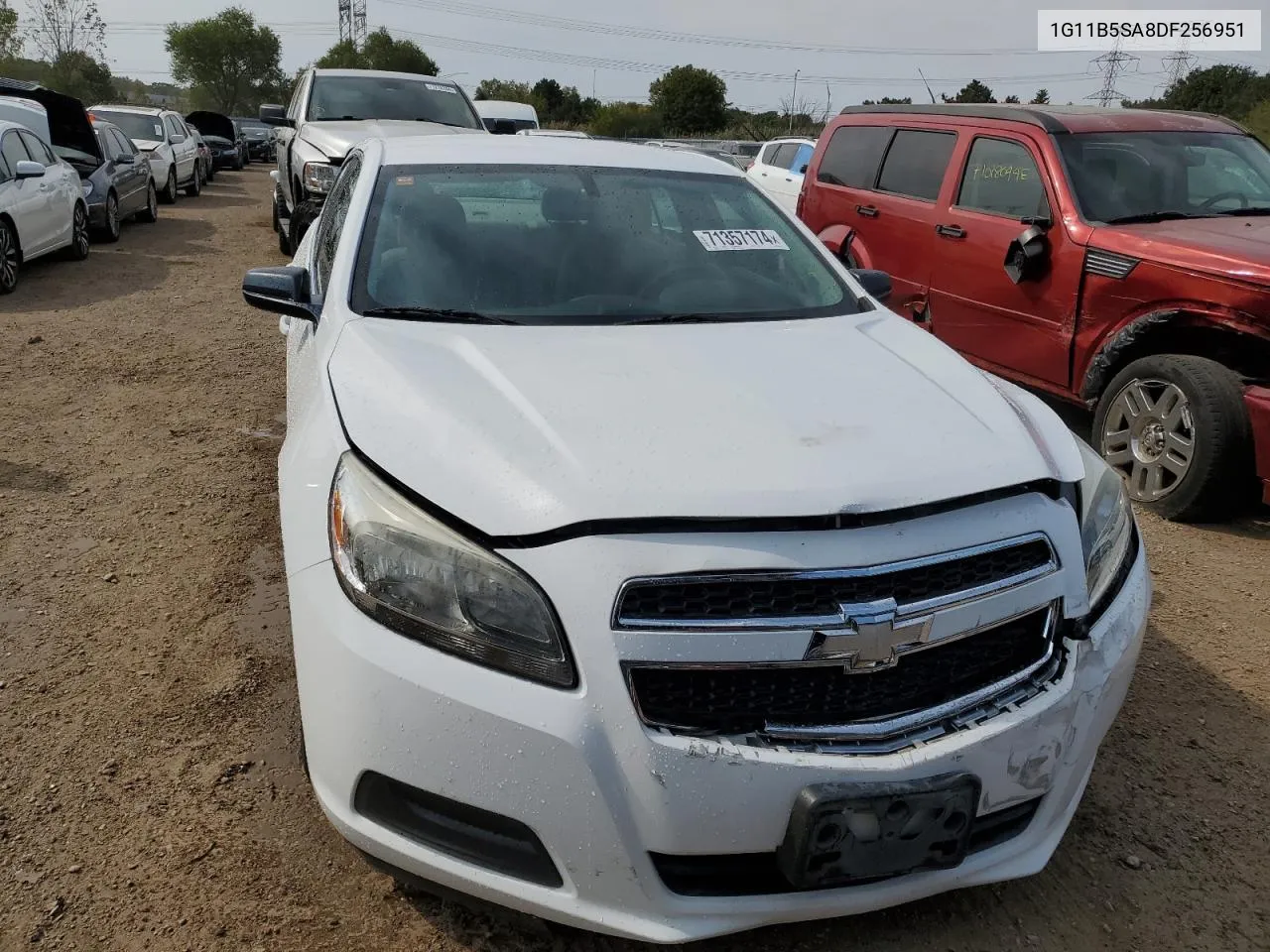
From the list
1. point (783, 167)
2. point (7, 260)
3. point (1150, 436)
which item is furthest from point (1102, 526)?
point (783, 167)

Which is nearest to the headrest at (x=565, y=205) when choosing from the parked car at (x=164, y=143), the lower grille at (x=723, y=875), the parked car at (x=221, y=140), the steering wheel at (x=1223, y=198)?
the lower grille at (x=723, y=875)

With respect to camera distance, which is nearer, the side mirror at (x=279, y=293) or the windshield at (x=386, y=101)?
the side mirror at (x=279, y=293)

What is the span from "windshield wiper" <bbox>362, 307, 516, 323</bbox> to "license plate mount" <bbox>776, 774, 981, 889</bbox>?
1574 mm

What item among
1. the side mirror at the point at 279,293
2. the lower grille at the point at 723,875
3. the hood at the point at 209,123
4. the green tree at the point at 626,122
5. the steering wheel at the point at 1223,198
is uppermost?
the green tree at the point at 626,122

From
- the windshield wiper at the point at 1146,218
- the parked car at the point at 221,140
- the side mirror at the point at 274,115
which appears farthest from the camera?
the parked car at the point at 221,140

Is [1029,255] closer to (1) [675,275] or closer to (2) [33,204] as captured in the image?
(1) [675,275]

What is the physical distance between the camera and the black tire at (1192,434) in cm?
434

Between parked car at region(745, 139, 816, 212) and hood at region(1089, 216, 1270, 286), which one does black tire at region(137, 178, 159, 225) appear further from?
hood at region(1089, 216, 1270, 286)

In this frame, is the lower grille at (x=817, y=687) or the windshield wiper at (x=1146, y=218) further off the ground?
the windshield wiper at (x=1146, y=218)

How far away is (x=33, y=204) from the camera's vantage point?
9.34 metres

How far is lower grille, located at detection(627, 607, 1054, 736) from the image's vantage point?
174 centimetres

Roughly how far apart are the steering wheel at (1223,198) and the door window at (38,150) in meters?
9.96

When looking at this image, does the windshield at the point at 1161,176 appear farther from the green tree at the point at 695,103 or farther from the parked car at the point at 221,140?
the green tree at the point at 695,103

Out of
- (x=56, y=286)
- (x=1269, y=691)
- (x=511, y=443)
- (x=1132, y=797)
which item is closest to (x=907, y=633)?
(x=511, y=443)
